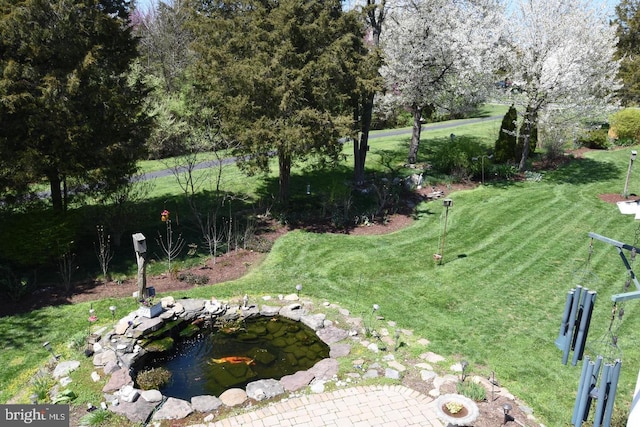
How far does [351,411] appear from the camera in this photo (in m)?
6.80

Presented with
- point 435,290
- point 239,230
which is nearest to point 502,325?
point 435,290

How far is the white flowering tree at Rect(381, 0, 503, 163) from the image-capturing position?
59.9 ft

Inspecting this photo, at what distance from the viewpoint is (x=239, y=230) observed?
14.2 meters

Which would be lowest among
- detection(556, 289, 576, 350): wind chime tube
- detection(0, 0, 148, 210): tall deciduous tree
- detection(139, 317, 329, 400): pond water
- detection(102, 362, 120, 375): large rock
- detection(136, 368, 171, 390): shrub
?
detection(139, 317, 329, 400): pond water

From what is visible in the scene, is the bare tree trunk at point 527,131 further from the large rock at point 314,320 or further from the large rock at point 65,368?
the large rock at point 65,368

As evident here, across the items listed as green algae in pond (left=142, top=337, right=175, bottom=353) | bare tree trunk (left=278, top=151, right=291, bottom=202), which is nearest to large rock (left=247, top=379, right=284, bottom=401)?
green algae in pond (left=142, top=337, right=175, bottom=353)

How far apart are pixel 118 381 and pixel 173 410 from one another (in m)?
1.17

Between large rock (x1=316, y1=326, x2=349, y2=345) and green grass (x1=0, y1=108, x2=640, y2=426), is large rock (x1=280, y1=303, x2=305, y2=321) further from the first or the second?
green grass (x1=0, y1=108, x2=640, y2=426)

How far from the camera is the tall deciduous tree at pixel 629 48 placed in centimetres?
3073

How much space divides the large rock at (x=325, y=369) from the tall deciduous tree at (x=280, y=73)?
6.74 m

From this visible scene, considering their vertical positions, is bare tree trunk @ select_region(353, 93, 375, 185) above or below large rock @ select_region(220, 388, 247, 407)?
above

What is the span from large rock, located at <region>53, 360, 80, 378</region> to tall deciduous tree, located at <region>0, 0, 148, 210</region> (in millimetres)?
4965

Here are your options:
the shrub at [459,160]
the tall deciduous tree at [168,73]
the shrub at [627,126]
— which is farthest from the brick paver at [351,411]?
the shrub at [627,126]

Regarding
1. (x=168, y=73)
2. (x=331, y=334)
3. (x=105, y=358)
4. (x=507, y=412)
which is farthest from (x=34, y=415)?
(x=168, y=73)
